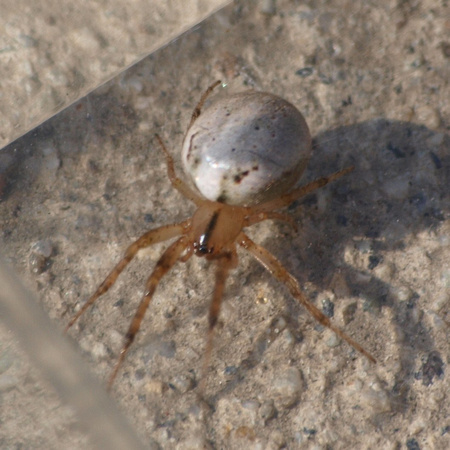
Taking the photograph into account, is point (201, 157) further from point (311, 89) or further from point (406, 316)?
point (406, 316)

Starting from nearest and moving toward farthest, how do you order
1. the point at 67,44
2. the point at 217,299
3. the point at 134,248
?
the point at 217,299 → the point at 134,248 → the point at 67,44

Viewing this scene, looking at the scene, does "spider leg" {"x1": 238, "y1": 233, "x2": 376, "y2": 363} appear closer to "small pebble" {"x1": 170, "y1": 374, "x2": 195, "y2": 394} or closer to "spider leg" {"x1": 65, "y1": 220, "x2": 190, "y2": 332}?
"spider leg" {"x1": 65, "y1": 220, "x2": 190, "y2": 332}

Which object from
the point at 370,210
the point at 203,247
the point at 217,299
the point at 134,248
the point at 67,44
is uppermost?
the point at 67,44

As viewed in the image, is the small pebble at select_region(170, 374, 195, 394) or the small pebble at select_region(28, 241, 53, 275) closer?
the small pebble at select_region(170, 374, 195, 394)

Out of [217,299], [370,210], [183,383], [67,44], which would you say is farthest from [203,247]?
[67,44]

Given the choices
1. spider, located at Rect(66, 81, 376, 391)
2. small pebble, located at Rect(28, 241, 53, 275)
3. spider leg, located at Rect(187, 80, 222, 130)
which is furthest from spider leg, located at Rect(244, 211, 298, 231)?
small pebble, located at Rect(28, 241, 53, 275)

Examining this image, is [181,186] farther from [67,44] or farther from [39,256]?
[67,44]
